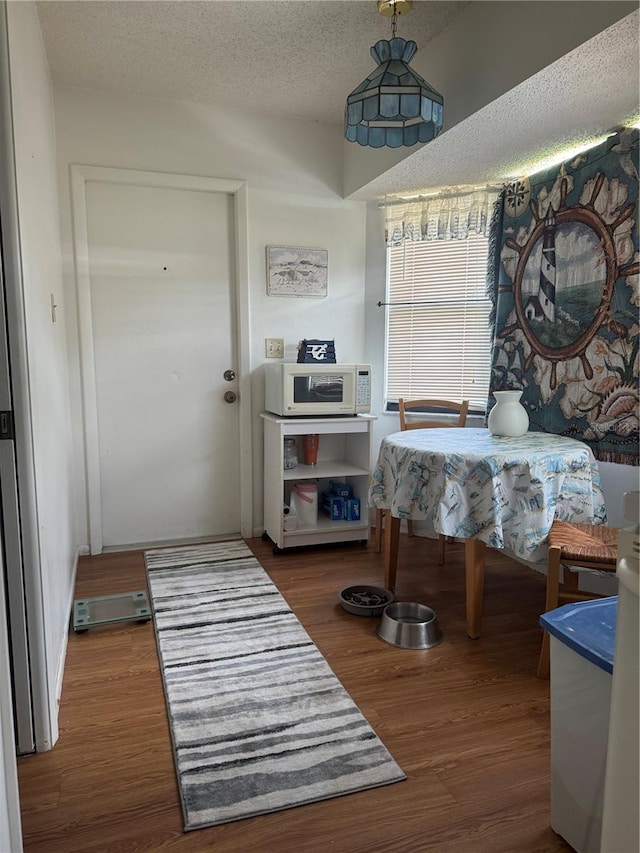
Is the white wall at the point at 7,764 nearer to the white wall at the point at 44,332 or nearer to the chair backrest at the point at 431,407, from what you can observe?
the white wall at the point at 44,332

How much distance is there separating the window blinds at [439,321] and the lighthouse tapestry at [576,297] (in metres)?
0.18

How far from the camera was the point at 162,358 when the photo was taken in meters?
3.26

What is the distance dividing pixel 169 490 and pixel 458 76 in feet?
8.54

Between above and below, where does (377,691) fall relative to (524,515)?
below

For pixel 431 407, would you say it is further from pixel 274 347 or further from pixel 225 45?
pixel 225 45

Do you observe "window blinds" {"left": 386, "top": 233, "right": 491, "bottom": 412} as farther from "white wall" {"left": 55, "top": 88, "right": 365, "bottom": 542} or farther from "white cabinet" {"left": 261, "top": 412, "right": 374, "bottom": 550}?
"white cabinet" {"left": 261, "top": 412, "right": 374, "bottom": 550}

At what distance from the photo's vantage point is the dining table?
2.09m

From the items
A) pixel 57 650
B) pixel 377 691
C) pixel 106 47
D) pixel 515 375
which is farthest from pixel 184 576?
pixel 106 47

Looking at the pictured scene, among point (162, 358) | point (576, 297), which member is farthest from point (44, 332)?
point (576, 297)

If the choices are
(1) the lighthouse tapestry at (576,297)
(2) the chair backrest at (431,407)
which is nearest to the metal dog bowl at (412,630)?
(1) the lighthouse tapestry at (576,297)

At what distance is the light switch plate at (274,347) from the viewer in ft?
11.3

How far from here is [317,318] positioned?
3.52 m

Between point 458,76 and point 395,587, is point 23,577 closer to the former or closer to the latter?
point 395,587

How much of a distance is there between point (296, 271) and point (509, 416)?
1631 mm
